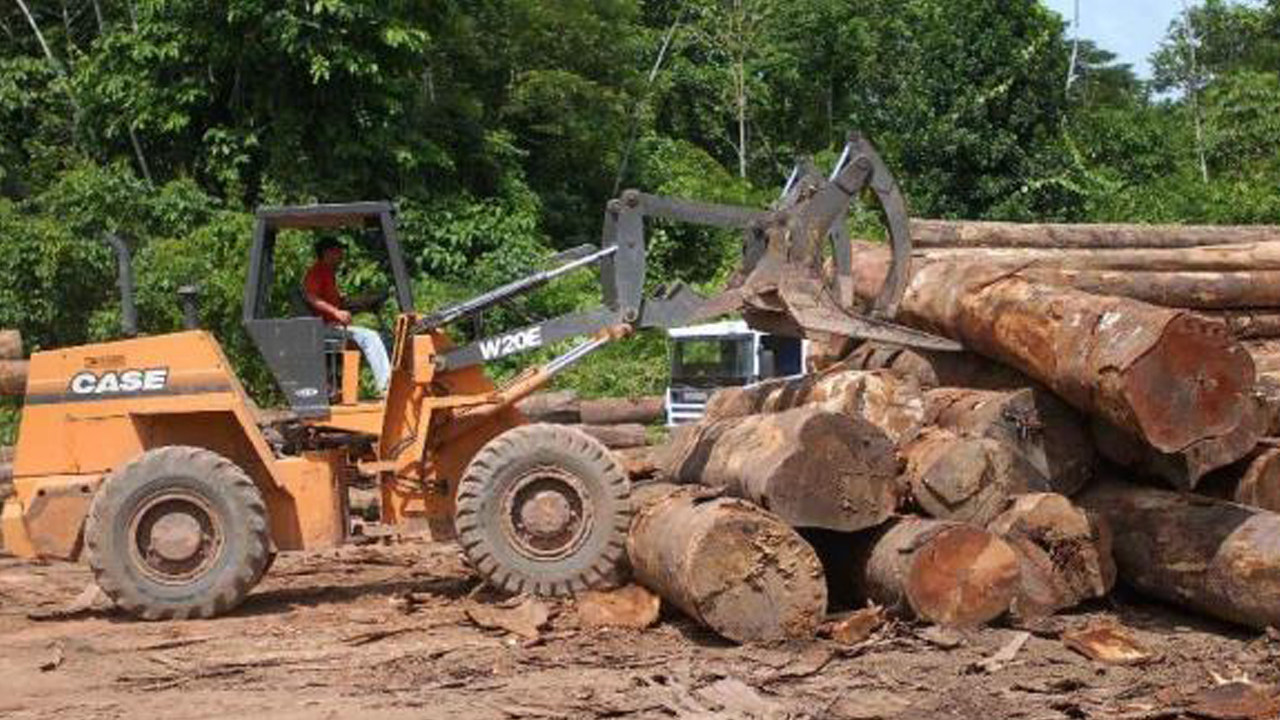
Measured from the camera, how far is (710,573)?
9.03 metres

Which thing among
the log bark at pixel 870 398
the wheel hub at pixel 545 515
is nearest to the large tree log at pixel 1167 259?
the log bark at pixel 870 398

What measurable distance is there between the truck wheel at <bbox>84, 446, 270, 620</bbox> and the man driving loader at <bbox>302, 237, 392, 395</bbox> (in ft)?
3.78

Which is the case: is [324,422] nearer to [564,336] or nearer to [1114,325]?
[564,336]

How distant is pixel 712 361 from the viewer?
74.8 ft

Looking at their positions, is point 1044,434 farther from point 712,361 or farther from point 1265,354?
point 712,361

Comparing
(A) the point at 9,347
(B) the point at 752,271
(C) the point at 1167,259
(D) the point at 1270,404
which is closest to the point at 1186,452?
(D) the point at 1270,404

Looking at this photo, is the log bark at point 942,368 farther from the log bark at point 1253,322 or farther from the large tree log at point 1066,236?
the large tree log at point 1066,236

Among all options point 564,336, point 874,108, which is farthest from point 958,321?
point 874,108

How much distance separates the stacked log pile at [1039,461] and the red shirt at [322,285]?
2.72m

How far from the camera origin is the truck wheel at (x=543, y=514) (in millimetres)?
10625

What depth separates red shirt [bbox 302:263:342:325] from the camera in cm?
1149

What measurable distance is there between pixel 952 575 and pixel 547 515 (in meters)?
2.75

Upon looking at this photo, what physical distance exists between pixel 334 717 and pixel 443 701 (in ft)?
1.81

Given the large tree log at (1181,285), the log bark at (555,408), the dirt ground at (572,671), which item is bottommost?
the dirt ground at (572,671)
